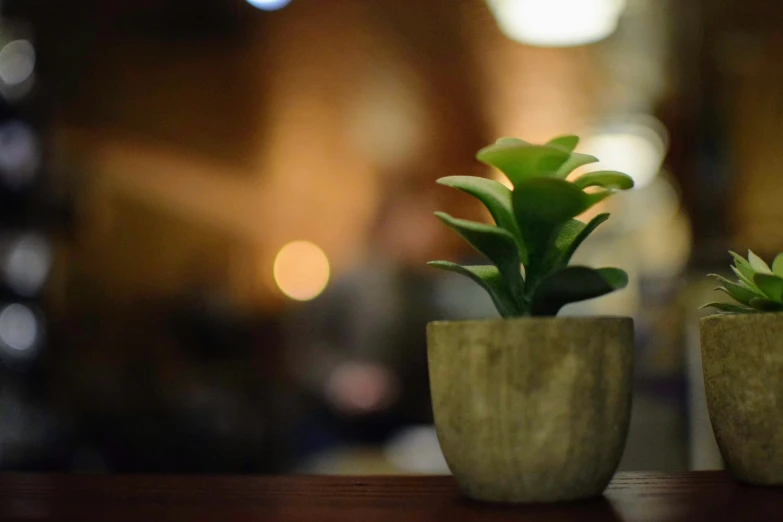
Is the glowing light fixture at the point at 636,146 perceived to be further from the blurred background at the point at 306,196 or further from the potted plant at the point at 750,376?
the potted plant at the point at 750,376

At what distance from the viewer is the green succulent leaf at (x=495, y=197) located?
529 mm

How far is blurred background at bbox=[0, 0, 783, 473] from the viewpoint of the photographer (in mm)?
1508

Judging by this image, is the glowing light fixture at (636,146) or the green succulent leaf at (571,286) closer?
the green succulent leaf at (571,286)

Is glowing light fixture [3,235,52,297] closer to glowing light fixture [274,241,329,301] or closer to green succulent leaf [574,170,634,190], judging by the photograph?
glowing light fixture [274,241,329,301]

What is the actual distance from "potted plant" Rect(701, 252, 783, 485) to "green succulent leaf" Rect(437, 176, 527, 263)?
6.4 inches

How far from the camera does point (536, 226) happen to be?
1.74 ft

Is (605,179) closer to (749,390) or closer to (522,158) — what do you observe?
(522,158)

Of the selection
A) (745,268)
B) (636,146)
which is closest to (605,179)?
(745,268)

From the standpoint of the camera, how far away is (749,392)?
57 centimetres

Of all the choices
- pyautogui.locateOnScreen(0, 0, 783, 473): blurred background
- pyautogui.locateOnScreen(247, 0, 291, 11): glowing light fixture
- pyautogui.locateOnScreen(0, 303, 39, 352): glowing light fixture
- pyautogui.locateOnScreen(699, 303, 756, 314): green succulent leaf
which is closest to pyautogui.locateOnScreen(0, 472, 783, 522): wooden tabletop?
pyautogui.locateOnScreen(699, 303, 756, 314): green succulent leaf

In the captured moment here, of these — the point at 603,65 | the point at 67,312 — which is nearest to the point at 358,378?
the point at 67,312

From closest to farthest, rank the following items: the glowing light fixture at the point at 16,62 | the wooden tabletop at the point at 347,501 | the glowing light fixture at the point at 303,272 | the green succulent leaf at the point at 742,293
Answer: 1. the wooden tabletop at the point at 347,501
2. the green succulent leaf at the point at 742,293
3. the glowing light fixture at the point at 303,272
4. the glowing light fixture at the point at 16,62

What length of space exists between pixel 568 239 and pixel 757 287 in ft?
0.46

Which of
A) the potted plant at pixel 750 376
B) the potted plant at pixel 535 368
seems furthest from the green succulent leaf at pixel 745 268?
the potted plant at pixel 535 368
